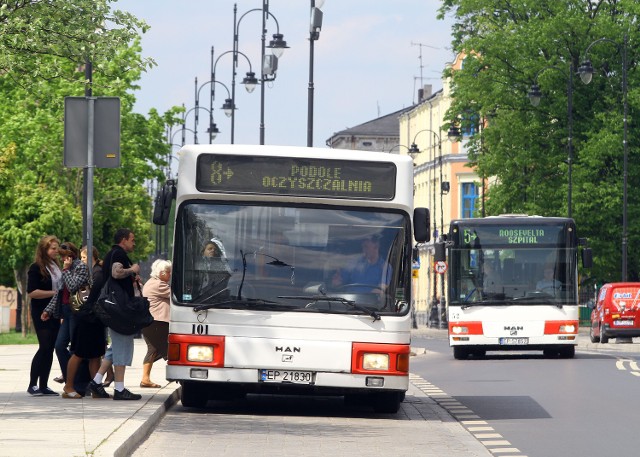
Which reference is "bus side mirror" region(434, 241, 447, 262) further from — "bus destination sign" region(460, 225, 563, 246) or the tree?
the tree

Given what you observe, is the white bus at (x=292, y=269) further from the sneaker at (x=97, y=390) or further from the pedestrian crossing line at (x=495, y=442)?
the pedestrian crossing line at (x=495, y=442)

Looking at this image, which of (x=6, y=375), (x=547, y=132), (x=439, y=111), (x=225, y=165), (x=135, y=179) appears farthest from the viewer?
(x=439, y=111)

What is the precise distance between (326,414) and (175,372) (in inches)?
75.1

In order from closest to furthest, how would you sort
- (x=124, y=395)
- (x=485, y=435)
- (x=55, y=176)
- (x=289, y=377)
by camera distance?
(x=485, y=435) → (x=289, y=377) → (x=124, y=395) → (x=55, y=176)

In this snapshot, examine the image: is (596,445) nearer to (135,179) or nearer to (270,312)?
(270,312)

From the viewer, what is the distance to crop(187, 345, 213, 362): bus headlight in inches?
667

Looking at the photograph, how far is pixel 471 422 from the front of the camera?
1717cm

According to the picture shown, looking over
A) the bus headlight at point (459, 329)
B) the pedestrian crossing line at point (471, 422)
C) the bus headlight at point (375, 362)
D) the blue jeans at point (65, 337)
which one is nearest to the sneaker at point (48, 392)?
the blue jeans at point (65, 337)

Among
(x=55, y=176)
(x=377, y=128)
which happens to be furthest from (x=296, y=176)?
(x=377, y=128)

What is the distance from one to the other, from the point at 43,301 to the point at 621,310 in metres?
30.9

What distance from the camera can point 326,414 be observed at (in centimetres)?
1797

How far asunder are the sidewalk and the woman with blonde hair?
0.97ft

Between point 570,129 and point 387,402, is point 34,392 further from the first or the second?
point 570,129

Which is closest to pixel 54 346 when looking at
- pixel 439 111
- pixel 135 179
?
pixel 135 179
